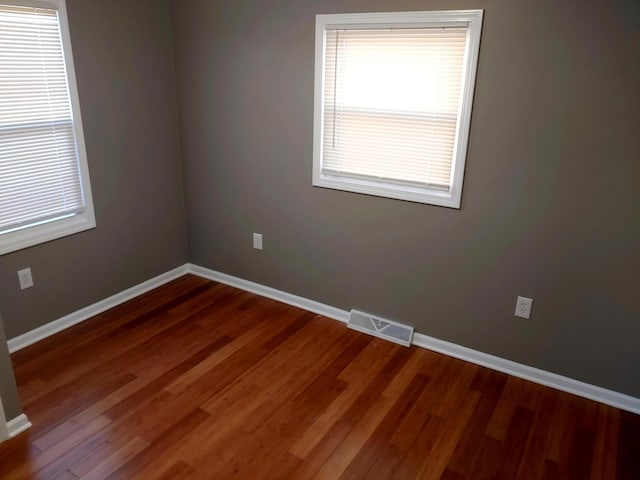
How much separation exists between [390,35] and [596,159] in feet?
3.94

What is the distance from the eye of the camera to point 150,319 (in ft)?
10.3

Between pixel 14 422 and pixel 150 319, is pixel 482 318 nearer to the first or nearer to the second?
pixel 150 319

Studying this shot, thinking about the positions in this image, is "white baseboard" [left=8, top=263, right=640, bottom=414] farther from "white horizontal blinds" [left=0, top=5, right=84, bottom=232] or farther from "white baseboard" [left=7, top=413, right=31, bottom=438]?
"white horizontal blinds" [left=0, top=5, right=84, bottom=232]

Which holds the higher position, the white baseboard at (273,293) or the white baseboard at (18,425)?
the white baseboard at (273,293)

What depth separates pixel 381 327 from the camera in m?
3.00

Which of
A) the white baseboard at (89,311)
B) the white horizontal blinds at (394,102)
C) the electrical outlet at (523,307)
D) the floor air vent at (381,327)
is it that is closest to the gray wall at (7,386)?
the white baseboard at (89,311)

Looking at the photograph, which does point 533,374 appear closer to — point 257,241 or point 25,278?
point 257,241

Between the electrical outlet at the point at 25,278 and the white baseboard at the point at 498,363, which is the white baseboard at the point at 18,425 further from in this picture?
the white baseboard at the point at 498,363

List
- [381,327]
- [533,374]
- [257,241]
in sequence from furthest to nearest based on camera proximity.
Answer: [257,241]
[381,327]
[533,374]

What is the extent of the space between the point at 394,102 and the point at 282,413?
5.74ft

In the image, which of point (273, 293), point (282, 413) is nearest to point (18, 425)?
point (282, 413)

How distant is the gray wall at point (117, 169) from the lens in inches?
109

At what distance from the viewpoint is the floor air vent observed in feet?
9.56

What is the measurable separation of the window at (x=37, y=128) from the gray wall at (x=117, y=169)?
8 cm
